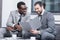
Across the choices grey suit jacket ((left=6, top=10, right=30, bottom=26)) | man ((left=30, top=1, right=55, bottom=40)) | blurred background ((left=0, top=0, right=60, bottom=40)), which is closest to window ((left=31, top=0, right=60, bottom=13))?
blurred background ((left=0, top=0, right=60, bottom=40))

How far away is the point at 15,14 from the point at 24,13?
19 centimetres

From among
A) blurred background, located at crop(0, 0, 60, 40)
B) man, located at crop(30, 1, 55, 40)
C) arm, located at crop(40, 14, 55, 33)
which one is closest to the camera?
man, located at crop(30, 1, 55, 40)

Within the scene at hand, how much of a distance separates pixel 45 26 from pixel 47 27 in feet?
0.14

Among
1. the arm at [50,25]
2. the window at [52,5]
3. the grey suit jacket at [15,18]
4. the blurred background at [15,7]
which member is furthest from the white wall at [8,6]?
the arm at [50,25]

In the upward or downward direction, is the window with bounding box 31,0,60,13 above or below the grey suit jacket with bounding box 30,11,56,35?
above

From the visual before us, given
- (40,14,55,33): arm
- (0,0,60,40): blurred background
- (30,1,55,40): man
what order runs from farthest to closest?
(0,0,60,40): blurred background < (40,14,55,33): arm < (30,1,55,40): man

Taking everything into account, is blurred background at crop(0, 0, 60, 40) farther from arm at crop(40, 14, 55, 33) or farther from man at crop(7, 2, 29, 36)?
arm at crop(40, 14, 55, 33)

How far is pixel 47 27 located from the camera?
454 cm

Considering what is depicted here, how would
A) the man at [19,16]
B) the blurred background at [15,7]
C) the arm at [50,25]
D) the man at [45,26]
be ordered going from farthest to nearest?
the blurred background at [15,7] < the man at [19,16] < the arm at [50,25] < the man at [45,26]

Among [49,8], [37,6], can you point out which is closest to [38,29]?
[37,6]

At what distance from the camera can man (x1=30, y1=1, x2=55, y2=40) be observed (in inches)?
166

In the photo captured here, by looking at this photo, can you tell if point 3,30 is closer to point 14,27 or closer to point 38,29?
point 14,27

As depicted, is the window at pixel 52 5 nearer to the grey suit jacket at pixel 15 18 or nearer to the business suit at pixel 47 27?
the grey suit jacket at pixel 15 18

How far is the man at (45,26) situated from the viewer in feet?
13.9
